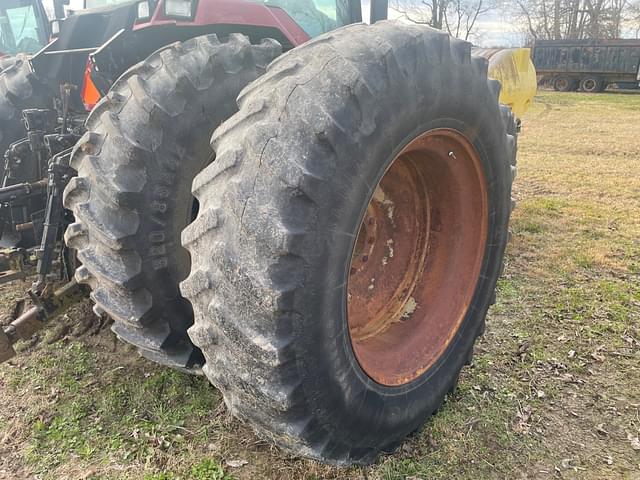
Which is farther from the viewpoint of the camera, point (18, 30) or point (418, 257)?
point (18, 30)

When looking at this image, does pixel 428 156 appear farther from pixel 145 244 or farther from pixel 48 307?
pixel 48 307

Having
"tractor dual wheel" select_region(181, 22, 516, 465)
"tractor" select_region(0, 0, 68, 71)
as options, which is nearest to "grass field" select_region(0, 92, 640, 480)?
"tractor dual wheel" select_region(181, 22, 516, 465)

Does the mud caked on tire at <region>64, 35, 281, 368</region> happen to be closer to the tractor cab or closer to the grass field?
the grass field

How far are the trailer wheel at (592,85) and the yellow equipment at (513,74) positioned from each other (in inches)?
926

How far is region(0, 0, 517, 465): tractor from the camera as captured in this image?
1602mm

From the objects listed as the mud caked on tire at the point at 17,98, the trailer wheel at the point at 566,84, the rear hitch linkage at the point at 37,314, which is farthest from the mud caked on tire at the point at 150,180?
the trailer wheel at the point at 566,84

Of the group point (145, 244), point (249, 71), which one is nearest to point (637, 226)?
point (249, 71)

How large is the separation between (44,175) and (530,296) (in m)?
3.47

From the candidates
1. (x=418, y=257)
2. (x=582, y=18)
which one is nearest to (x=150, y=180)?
(x=418, y=257)

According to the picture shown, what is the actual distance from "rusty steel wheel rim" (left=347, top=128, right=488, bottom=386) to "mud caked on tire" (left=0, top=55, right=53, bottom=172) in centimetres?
259

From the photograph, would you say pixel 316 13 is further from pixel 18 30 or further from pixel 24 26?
pixel 18 30

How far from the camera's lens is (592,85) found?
2820cm

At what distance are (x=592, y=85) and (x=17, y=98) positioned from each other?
30.5m

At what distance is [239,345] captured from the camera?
1644mm
